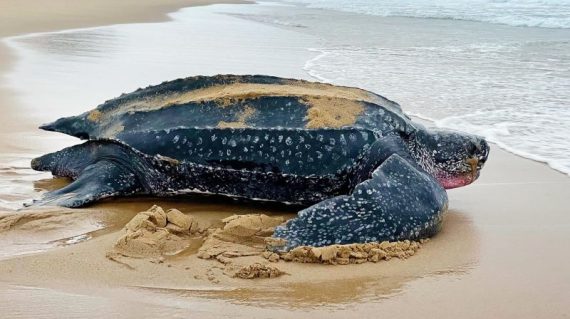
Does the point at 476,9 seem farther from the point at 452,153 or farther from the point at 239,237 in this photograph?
the point at 239,237

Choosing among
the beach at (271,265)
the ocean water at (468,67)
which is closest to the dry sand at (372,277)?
the beach at (271,265)

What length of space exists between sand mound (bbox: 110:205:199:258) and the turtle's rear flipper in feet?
1.65

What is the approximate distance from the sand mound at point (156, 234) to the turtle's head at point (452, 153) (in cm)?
124

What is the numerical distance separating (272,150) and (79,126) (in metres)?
1.07

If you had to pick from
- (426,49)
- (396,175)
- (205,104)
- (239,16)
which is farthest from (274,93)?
(239,16)

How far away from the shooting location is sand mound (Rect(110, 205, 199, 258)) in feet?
7.93

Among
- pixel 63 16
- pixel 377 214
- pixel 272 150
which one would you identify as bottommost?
pixel 63 16

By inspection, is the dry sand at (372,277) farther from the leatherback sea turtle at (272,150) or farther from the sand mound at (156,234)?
the leatherback sea turtle at (272,150)

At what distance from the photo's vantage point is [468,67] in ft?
24.5

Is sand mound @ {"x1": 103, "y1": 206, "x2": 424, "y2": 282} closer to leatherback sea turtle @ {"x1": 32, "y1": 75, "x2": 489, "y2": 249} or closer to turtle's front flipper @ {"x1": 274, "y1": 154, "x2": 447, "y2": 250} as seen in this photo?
turtle's front flipper @ {"x1": 274, "y1": 154, "x2": 447, "y2": 250}

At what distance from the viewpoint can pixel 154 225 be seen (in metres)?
2.58

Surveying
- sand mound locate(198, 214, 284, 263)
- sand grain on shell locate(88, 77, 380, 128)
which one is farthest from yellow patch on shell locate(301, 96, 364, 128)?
sand mound locate(198, 214, 284, 263)

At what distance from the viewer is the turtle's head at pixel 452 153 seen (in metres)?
3.27

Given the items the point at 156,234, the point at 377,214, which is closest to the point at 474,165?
the point at 377,214
